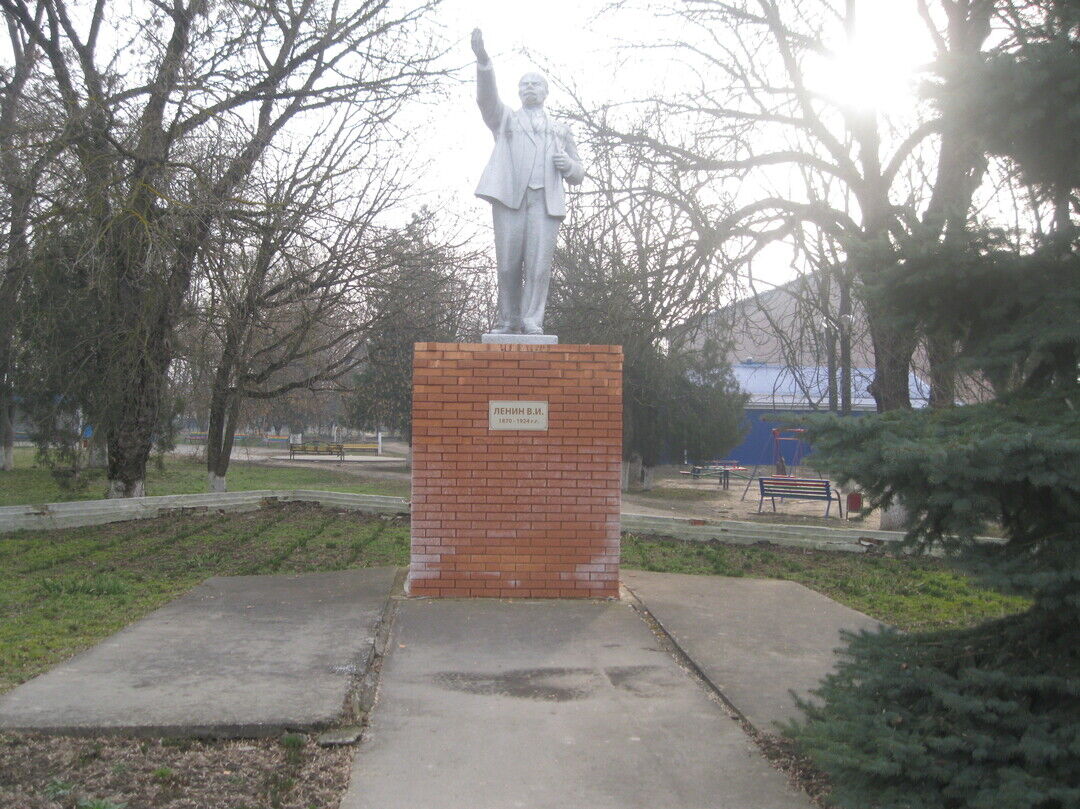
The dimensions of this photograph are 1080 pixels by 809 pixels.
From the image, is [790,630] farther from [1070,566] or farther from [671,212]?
[671,212]

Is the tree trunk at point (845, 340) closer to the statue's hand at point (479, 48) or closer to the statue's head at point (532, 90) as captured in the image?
the statue's head at point (532, 90)

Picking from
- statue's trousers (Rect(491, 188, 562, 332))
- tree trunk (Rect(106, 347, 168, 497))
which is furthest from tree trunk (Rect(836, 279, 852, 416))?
tree trunk (Rect(106, 347, 168, 497))

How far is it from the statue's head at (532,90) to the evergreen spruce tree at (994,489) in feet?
13.5

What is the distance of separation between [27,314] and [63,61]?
339 cm

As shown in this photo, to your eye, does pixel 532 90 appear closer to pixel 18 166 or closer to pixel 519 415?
pixel 519 415

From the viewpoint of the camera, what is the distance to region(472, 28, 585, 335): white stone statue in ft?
23.7

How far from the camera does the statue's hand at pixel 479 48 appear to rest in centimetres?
654

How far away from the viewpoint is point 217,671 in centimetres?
508

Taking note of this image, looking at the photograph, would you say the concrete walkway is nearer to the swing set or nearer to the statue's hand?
the statue's hand

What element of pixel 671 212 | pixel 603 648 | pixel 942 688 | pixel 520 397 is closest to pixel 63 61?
pixel 671 212

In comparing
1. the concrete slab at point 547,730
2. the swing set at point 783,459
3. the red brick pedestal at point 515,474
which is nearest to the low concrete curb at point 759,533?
the red brick pedestal at point 515,474

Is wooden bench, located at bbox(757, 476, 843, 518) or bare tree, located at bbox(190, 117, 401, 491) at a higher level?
bare tree, located at bbox(190, 117, 401, 491)

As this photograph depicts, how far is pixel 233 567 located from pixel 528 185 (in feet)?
14.8

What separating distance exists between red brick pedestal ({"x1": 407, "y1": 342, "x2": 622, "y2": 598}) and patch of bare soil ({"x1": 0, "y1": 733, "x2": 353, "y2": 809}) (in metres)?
2.92
